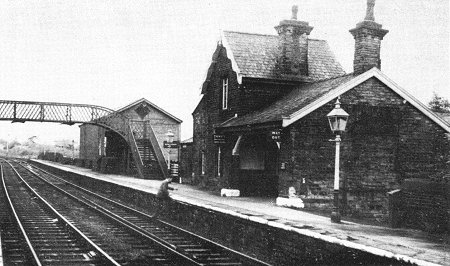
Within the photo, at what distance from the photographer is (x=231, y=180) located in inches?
799

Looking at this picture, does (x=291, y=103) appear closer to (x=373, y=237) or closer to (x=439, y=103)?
(x=373, y=237)

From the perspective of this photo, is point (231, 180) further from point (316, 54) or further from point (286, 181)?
point (316, 54)

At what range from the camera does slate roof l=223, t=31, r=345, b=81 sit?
822 inches

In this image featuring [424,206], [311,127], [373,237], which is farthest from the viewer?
[311,127]

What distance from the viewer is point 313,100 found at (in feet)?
56.8

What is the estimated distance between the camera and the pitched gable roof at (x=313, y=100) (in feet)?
55.6

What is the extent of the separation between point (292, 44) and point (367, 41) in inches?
161

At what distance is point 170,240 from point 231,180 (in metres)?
7.36

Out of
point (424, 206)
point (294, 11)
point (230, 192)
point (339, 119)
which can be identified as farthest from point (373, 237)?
point (294, 11)

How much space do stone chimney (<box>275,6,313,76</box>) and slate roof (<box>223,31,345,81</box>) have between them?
0.46 meters

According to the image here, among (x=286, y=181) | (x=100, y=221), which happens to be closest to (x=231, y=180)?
(x=286, y=181)

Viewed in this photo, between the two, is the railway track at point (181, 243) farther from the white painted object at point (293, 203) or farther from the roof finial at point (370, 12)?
the roof finial at point (370, 12)

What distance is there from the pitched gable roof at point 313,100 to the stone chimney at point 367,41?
0.35 metres

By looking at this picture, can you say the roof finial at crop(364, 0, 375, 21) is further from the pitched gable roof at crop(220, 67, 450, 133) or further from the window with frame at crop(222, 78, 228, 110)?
the window with frame at crop(222, 78, 228, 110)
